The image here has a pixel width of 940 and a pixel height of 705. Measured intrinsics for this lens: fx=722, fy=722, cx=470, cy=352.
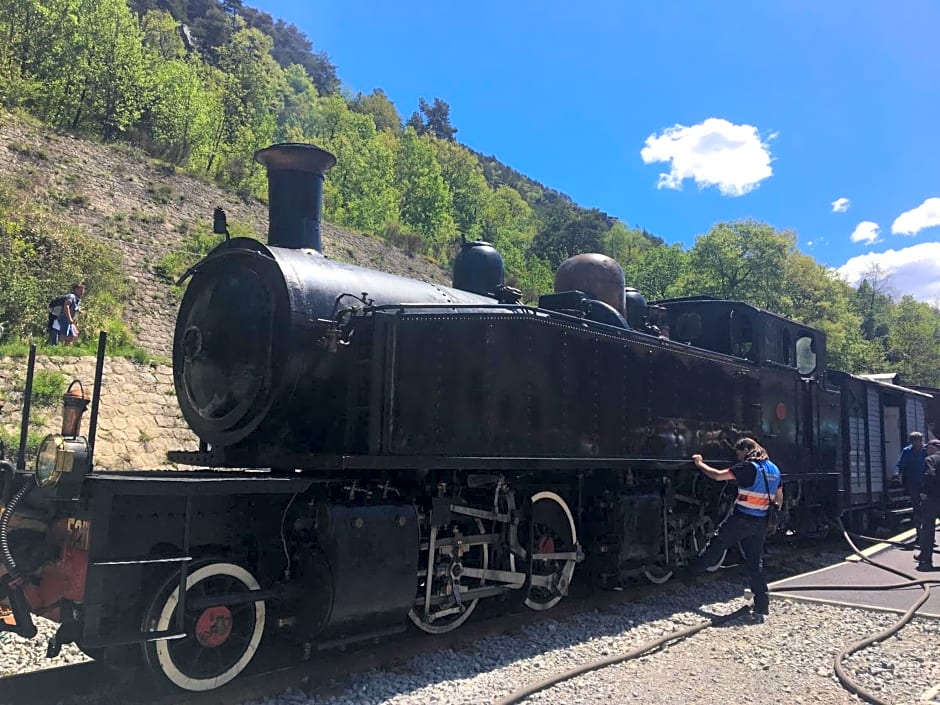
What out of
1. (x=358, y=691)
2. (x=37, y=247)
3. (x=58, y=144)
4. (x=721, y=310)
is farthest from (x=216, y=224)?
(x=58, y=144)

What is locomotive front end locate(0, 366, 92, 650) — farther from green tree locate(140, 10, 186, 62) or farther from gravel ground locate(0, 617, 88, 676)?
green tree locate(140, 10, 186, 62)

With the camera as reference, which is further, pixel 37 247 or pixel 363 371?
pixel 37 247

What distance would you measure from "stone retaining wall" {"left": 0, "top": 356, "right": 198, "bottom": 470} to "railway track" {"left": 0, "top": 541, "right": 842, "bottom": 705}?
784 centimetres

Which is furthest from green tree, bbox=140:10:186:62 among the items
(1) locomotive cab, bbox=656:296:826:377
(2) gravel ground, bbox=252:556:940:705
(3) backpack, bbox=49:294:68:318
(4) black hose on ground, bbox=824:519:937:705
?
(4) black hose on ground, bbox=824:519:937:705

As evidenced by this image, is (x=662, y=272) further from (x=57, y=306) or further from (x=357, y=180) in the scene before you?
(x=57, y=306)

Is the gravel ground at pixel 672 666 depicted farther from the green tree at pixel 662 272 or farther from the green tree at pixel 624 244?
the green tree at pixel 624 244

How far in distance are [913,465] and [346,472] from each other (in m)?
10.5

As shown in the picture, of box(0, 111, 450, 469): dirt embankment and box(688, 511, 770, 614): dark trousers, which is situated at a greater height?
box(0, 111, 450, 469): dirt embankment

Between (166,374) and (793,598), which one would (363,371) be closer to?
(793,598)

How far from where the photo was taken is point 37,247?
16938 mm

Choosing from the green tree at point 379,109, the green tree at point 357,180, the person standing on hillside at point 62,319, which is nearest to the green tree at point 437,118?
the green tree at point 379,109

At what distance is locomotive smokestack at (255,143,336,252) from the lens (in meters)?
6.24

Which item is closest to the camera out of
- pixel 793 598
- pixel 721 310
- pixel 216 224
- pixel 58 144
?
pixel 216 224

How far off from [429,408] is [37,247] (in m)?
15.6
